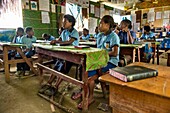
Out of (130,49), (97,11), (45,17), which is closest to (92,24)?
(97,11)

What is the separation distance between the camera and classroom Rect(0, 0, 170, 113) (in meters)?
0.77

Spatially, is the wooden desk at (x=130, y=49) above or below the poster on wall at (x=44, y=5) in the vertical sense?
below

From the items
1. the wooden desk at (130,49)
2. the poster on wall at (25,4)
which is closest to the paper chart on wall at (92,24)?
the poster on wall at (25,4)

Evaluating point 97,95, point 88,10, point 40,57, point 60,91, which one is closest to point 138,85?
Answer: point 97,95

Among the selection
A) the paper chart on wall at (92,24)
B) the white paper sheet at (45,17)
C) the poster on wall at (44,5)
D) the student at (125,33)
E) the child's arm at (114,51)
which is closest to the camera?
the child's arm at (114,51)

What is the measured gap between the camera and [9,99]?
6.84 ft

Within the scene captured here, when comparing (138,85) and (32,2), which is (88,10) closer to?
(32,2)

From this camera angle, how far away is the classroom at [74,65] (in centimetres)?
77

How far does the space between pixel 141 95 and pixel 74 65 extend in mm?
Result: 2326

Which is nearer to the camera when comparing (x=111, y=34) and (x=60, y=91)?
(x=111, y=34)

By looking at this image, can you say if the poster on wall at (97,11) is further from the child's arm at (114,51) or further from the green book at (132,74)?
the green book at (132,74)

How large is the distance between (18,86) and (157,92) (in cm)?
239

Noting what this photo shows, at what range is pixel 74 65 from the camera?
2.99m

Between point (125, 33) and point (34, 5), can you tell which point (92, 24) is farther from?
point (125, 33)
